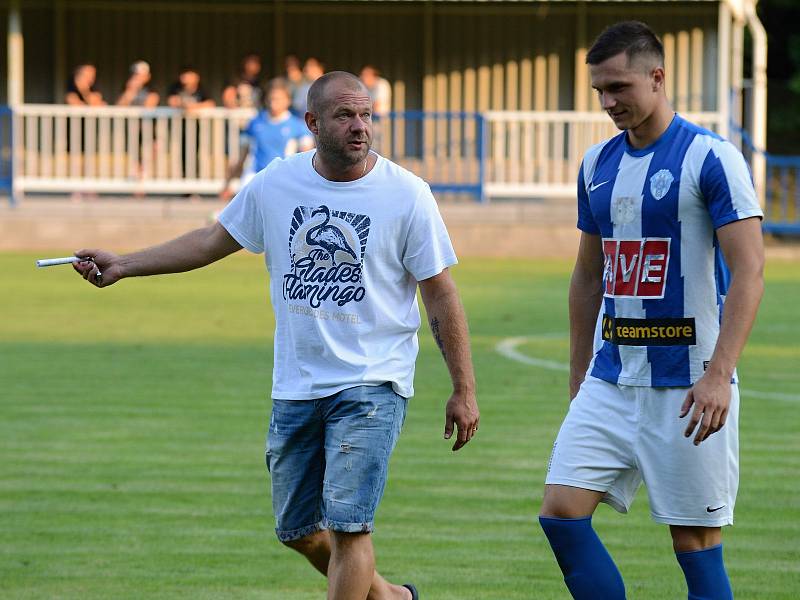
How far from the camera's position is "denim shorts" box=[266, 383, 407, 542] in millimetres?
5363

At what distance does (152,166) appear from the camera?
1015 inches

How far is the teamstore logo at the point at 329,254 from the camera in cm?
538

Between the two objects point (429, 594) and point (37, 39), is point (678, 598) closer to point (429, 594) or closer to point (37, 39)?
point (429, 594)

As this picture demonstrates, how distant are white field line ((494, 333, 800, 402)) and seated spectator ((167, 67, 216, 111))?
11.0 m

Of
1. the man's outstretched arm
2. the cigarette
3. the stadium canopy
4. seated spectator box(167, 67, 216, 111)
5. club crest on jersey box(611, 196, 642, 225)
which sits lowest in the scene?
the man's outstretched arm

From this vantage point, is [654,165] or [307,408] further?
[307,408]

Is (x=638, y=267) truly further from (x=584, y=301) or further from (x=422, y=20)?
(x=422, y=20)

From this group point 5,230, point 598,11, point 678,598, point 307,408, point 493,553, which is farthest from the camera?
point 598,11

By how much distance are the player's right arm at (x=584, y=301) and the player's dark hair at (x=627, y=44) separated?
24.8 inches

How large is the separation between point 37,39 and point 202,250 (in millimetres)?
23678

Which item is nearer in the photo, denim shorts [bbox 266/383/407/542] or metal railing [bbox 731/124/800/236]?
denim shorts [bbox 266/383/407/542]

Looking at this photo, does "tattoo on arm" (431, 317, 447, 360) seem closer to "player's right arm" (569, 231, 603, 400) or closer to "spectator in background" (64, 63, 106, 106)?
"player's right arm" (569, 231, 603, 400)

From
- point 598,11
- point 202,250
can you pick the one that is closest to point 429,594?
point 202,250

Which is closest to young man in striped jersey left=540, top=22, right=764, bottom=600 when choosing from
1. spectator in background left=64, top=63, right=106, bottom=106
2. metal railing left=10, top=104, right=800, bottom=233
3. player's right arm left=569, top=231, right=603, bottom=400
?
player's right arm left=569, top=231, right=603, bottom=400
